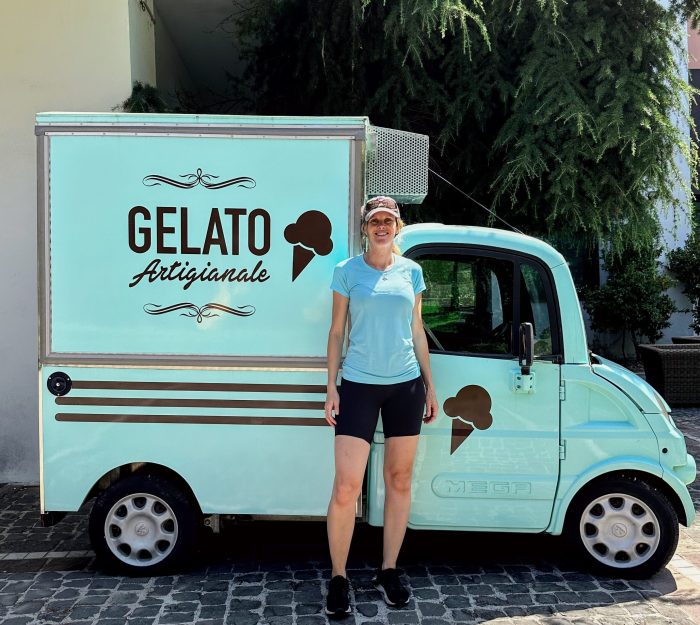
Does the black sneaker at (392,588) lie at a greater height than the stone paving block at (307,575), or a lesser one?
greater

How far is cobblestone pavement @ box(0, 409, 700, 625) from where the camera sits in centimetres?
362

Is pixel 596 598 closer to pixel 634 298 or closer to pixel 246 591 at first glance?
pixel 246 591

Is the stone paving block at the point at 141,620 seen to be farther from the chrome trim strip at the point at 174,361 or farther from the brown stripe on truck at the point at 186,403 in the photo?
the chrome trim strip at the point at 174,361

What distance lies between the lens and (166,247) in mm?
3898

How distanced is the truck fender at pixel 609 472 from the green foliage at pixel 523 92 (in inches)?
122

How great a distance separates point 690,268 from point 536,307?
899 centimetres

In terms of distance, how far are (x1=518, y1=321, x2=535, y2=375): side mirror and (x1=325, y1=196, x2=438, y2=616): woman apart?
57 cm

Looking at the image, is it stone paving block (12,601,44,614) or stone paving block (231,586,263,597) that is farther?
stone paving block (231,586,263,597)

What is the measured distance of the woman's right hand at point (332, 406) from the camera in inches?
141

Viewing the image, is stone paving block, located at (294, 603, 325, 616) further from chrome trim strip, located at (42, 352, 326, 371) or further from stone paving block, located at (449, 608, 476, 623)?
chrome trim strip, located at (42, 352, 326, 371)


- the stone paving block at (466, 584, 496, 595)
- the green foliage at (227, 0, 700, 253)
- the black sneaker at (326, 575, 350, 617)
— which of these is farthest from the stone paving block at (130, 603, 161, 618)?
the green foliage at (227, 0, 700, 253)

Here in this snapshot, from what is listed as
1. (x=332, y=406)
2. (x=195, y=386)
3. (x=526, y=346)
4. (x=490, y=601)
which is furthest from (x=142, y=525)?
(x=526, y=346)

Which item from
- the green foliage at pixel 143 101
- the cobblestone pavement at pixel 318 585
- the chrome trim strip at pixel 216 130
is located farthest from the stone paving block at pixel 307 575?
the green foliage at pixel 143 101

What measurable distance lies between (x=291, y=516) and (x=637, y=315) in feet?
28.4
